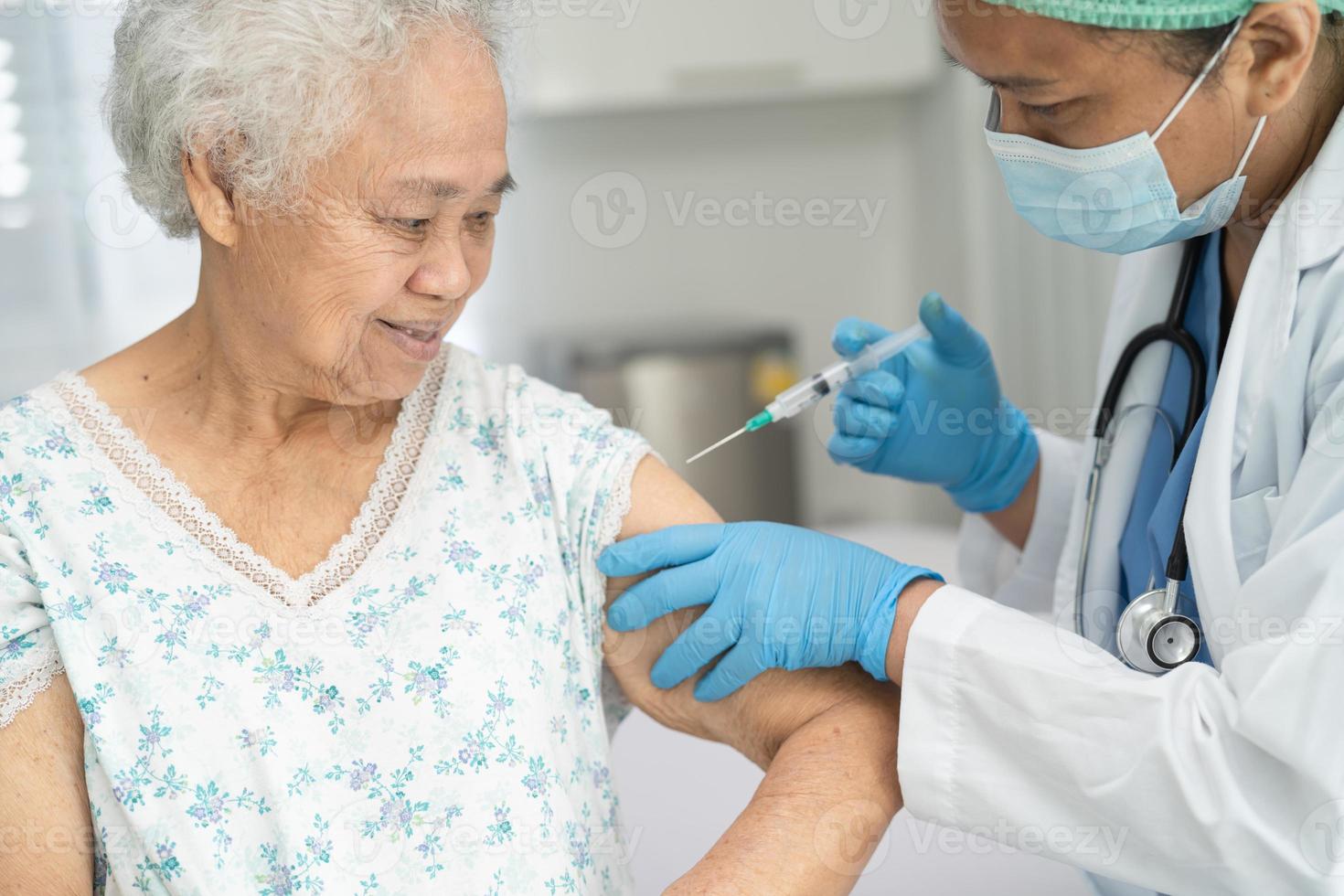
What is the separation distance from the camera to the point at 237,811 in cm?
112

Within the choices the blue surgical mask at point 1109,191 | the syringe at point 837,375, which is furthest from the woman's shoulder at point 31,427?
the blue surgical mask at point 1109,191

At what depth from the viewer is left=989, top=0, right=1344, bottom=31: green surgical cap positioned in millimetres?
1043

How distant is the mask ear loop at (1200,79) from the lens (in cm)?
106

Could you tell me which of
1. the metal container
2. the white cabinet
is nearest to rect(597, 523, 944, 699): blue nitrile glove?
the metal container

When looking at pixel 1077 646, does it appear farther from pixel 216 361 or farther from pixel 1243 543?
pixel 216 361

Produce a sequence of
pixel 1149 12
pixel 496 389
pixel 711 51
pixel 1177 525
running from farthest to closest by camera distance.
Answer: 1. pixel 711 51
2. pixel 496 389
3. pixel 1177 525
4. pixel 1149 12

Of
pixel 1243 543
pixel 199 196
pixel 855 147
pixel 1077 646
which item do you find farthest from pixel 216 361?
pixel 855 147

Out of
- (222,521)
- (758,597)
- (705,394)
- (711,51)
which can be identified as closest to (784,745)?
(758,597)

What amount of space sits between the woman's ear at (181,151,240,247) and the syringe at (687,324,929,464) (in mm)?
632

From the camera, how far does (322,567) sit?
1.21 metres

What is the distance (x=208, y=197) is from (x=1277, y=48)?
39.5 inches

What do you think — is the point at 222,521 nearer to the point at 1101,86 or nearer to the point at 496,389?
the point at 496,389

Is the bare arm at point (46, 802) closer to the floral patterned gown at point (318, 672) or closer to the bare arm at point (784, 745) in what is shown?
the floral patterned gown at point (318, 672)

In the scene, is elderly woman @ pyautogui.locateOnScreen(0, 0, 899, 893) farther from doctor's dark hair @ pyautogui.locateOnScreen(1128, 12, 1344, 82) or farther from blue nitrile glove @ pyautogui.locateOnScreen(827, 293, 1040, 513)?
doctor's dark hair @ pyautogui.locateOnScreen(1128, 12, 1344, 82)
